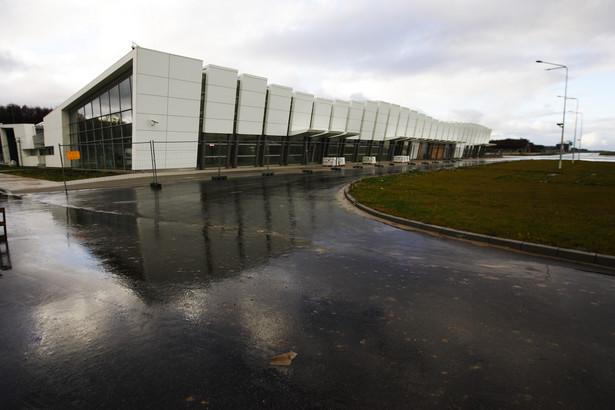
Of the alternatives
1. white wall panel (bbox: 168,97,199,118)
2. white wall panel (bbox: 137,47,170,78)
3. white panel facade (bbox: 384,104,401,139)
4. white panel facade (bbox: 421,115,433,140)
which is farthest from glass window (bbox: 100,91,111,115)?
white panel facade (bbox: 421,115,433,140)

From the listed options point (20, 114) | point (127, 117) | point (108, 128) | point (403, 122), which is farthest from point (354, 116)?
point (20, 114)

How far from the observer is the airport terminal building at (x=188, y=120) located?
955 inches

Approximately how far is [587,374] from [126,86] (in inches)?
1259

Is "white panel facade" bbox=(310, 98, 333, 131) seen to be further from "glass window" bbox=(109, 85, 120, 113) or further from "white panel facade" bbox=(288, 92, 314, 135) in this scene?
"glass window" bbox=(109, 85, 120, 113)

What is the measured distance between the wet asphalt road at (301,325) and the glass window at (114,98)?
992 inches

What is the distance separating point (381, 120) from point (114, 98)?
3625cm

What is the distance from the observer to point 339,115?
41688 mm

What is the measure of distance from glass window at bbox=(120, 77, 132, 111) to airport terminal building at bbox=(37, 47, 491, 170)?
0.09 m

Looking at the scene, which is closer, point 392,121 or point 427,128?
point 392,121

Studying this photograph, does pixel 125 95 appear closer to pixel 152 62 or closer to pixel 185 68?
pixel 152 62

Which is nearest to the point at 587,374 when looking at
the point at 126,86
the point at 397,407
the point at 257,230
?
the point at 397,407

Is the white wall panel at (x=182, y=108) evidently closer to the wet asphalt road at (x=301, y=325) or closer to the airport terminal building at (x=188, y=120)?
the airport terminal building at (x=188, y=120)

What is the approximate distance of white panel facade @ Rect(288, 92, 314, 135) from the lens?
116ft

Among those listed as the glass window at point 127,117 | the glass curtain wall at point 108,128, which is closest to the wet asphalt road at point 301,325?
the glass curtain wall at point 108,128
